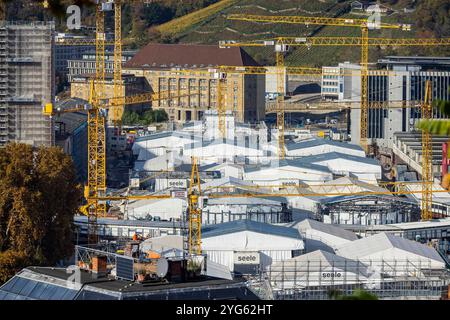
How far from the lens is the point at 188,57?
59062mm

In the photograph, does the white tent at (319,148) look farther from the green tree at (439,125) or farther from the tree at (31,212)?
the green tree at (439,125)

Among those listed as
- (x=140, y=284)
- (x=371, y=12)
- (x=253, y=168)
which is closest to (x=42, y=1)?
(x=140, y=284)

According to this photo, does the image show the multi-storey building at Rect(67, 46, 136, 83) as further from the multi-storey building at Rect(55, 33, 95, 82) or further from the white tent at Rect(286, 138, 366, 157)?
the white tent at Rect(286, 138, 366, 157)

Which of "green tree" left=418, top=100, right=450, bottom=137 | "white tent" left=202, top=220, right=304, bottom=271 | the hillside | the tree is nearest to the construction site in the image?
"white tent" left=202, top=220, right=304, bottom=271

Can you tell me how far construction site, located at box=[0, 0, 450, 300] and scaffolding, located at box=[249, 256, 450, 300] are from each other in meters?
0.04

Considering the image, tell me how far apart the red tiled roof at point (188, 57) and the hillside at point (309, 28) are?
7.08m

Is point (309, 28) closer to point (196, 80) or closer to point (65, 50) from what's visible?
point (65, 50)

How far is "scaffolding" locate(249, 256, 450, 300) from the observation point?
694 inches

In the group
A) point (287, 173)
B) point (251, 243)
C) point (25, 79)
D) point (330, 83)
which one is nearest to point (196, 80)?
point (330, 83)

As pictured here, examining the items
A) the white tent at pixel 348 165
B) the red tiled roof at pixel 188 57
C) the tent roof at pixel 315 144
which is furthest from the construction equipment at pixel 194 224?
the red tiled roof at pixel 188 57

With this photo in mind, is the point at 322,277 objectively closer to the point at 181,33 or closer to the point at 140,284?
the point at 140,284

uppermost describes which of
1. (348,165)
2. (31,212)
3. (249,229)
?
(31,212)

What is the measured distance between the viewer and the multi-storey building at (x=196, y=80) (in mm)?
55031

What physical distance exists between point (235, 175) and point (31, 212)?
11949 mm
